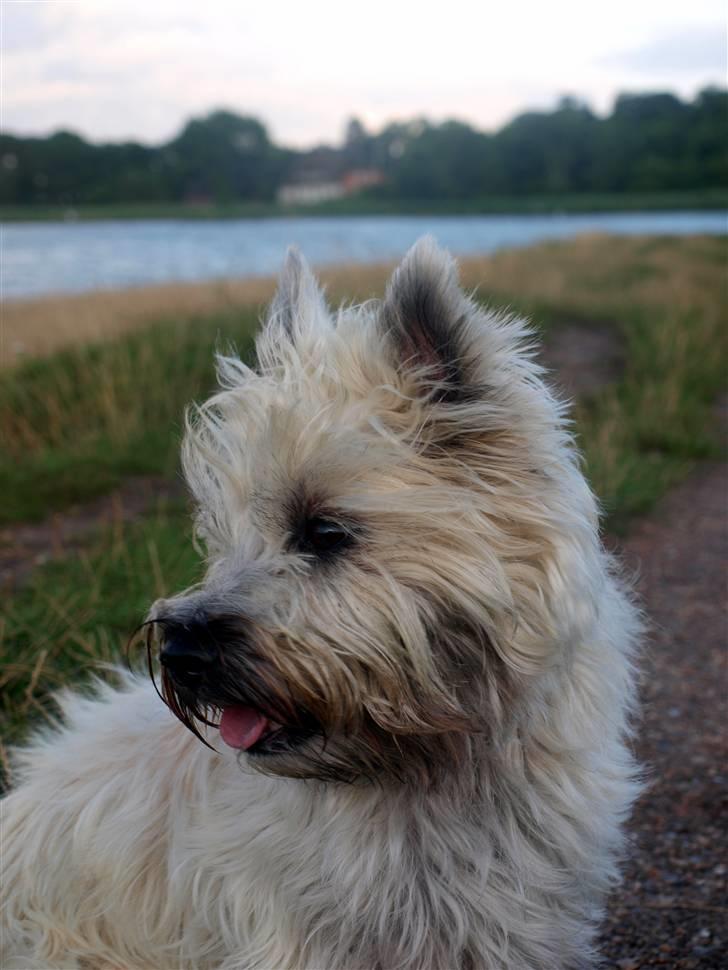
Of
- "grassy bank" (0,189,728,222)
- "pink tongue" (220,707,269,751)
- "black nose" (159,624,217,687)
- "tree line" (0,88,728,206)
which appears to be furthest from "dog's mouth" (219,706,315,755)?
"grassy bank" (0,189,728,222)

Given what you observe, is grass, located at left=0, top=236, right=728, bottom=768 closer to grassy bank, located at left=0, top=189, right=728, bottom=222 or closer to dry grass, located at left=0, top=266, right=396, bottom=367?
dry grass, located at left=0, top=266, right=396, bottom=367

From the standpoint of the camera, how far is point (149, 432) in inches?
381

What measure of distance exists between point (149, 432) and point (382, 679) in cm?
781

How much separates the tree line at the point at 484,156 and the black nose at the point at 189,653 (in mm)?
45319

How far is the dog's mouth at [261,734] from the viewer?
2250 millimetres

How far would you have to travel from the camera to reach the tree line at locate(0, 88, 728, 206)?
189ft

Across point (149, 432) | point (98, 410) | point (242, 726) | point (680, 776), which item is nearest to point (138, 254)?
point (98, 410)

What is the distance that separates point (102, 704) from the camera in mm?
3127

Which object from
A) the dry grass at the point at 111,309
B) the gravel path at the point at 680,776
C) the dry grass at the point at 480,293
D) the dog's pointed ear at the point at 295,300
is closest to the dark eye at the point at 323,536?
the dog's pointed ear at the point at 295,300

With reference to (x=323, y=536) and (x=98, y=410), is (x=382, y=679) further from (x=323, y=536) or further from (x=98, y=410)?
(x=98, y=410)

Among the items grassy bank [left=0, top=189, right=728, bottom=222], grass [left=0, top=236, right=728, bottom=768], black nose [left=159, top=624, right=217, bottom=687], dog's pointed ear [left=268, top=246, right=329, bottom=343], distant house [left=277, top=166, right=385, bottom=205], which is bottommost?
grassy bank [left=0, top=189, right=728, bottom=222]

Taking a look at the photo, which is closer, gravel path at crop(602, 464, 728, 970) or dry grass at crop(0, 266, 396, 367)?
gravel path at crop(602, 464, 728, 970)

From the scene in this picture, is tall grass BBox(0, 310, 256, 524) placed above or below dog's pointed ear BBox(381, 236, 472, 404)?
below

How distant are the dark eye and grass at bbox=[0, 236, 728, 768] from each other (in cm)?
82
